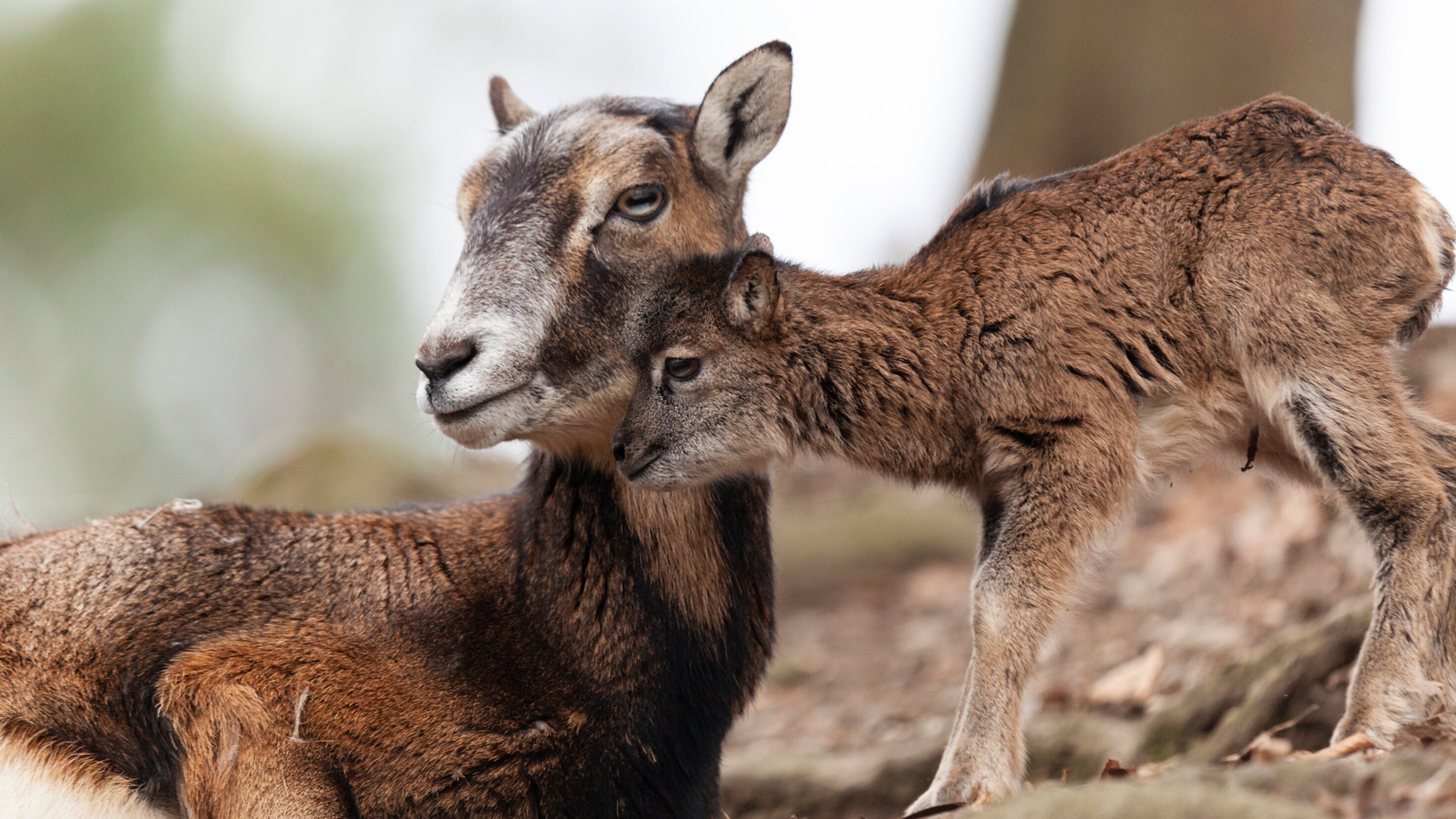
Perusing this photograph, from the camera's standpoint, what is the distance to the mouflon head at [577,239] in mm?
5516

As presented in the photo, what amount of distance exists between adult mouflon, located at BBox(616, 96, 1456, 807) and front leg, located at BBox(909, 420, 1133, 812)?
0.04 ft

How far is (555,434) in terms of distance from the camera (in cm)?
588

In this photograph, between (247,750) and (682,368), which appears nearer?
(247,750)

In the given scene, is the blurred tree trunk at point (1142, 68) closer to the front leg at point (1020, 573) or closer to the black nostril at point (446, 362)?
the front leg at point (1020, 573)

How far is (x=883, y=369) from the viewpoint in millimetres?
6219

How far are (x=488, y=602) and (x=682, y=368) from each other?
1403 mm

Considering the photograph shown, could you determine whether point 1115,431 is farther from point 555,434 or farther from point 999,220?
point 555,434

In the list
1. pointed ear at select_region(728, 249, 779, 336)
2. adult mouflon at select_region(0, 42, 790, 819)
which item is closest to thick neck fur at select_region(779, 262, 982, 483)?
pointed ear at select_region(728, 249, 779, 336)

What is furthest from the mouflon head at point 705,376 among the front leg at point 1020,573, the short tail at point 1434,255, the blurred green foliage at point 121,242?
the blurred green foliage at point 121,242

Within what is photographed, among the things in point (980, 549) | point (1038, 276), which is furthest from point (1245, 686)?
point (1038, 276)

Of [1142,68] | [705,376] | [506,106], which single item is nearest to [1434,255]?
[705,376]

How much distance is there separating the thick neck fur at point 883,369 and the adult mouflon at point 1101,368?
1cm

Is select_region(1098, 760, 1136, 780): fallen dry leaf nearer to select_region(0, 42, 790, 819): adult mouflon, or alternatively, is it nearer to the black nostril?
select_region(0, 42, 790, 819): adult mouflon

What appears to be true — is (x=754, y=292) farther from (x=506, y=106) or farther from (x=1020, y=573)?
(x=506, y=106)
